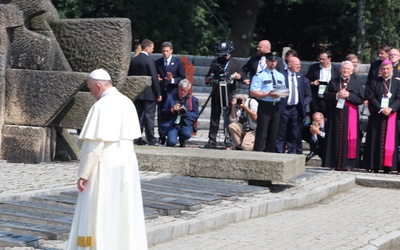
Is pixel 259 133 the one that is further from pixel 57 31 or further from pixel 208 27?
pixel 208 27

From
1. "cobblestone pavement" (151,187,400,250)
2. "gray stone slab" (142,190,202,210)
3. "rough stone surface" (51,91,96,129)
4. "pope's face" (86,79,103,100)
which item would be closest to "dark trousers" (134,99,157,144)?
"rough stone surface" (51,91,96,129)

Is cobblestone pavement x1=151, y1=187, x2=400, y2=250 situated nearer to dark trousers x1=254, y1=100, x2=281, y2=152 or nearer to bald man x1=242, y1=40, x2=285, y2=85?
dark trousers x1=254, y1=100, x2=281, y2=152

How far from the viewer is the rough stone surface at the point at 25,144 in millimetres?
16766

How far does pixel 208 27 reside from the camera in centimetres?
3994

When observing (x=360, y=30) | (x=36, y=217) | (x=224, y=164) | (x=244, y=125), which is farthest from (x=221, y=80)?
(x=360, y=30)

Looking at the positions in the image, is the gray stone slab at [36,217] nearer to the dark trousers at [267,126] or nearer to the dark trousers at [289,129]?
the dark trousers at [267,126]

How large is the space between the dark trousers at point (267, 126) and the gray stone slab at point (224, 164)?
239cm

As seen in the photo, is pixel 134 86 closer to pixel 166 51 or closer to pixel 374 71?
pixel 166 51

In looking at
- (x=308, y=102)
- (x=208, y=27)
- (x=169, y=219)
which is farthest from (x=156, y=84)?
(x=208, y=27)

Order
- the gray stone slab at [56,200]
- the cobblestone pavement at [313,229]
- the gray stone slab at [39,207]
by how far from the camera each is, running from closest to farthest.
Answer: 1. the cobblestone pavement at [313,229]
2. the gray stone slab at [39,207]
3. the gray stone slab at [56,200]

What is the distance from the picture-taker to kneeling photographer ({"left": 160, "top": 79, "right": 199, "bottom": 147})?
20.6 metres

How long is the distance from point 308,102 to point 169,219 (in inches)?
335

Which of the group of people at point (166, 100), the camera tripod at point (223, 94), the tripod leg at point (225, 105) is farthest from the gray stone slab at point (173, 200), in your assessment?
the camera tripod at point (223, 94)

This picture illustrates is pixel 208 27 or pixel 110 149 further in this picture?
pixel 208 27
